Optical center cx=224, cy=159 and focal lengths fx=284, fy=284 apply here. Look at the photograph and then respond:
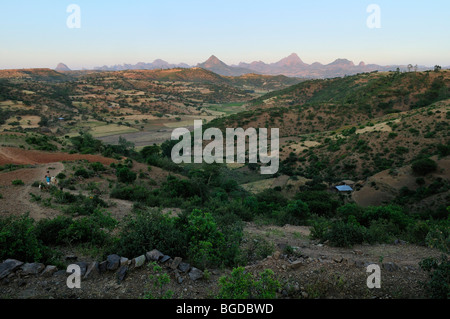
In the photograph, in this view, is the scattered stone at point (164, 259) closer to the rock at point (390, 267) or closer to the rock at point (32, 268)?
the rock at point (32, 268)

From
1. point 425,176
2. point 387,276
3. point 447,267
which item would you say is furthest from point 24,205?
point 425,176

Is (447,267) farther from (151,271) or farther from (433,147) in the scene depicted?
(433,147)

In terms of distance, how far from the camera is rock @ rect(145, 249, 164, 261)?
625cm

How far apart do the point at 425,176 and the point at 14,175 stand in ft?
100

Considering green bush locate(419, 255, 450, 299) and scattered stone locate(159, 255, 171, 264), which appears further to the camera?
scattered stone locate(159, 255, 171, 264)

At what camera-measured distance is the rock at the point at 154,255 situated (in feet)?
20.5

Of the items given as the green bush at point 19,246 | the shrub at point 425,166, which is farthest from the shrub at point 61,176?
the shrub at point 425,166

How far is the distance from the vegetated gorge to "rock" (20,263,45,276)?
0.03 meters

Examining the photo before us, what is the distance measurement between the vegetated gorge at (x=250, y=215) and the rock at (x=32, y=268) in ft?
0.09

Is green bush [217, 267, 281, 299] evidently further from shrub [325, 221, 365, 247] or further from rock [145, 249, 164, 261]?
shrub [325, 221, 365, 247]

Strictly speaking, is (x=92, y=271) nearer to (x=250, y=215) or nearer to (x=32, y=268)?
(x=32, y=268)

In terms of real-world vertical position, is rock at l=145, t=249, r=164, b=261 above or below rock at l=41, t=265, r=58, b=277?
above

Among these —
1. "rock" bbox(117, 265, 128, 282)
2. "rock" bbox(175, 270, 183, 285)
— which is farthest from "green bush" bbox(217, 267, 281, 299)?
"rock" bbox(117, 265, 128, 282)

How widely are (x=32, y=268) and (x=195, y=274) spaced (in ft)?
11.1
